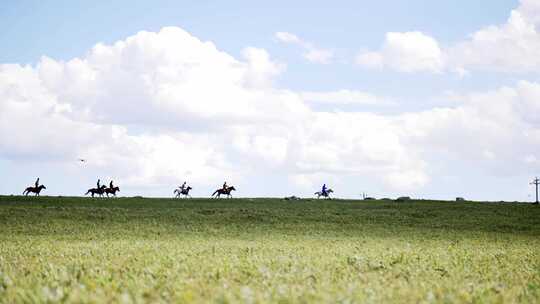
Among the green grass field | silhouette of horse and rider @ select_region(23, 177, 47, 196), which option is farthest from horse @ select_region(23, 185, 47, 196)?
the green grass field

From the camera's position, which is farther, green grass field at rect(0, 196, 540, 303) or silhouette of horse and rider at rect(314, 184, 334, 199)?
silhouette of horse and rider at rect(314, 184, 334, 199)

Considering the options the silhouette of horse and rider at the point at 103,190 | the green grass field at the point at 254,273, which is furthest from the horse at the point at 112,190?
the green grass field at the point at 254,273

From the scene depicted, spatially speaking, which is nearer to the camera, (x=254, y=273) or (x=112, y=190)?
(x=254, y=273)

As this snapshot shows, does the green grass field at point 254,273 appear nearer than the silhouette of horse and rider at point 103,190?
Yes

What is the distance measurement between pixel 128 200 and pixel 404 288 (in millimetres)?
61116

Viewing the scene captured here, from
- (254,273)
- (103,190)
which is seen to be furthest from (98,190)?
(254,273)

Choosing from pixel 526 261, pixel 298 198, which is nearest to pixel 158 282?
pixel 526 261

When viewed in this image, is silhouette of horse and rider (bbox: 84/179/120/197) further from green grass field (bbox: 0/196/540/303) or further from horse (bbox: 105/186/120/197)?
green grass field (bbox: 0/196/540/303)

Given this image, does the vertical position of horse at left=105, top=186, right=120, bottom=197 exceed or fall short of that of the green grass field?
it exceeds it

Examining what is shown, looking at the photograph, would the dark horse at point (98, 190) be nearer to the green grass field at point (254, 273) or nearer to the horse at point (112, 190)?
the horse at point (112, 190)

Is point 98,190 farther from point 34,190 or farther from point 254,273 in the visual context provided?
point 254,273

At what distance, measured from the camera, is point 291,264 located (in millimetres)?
16422

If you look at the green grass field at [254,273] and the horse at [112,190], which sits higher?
the horse at [112,190]

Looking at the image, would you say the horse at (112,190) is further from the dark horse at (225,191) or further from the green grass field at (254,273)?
the green grass field at (254,273)
